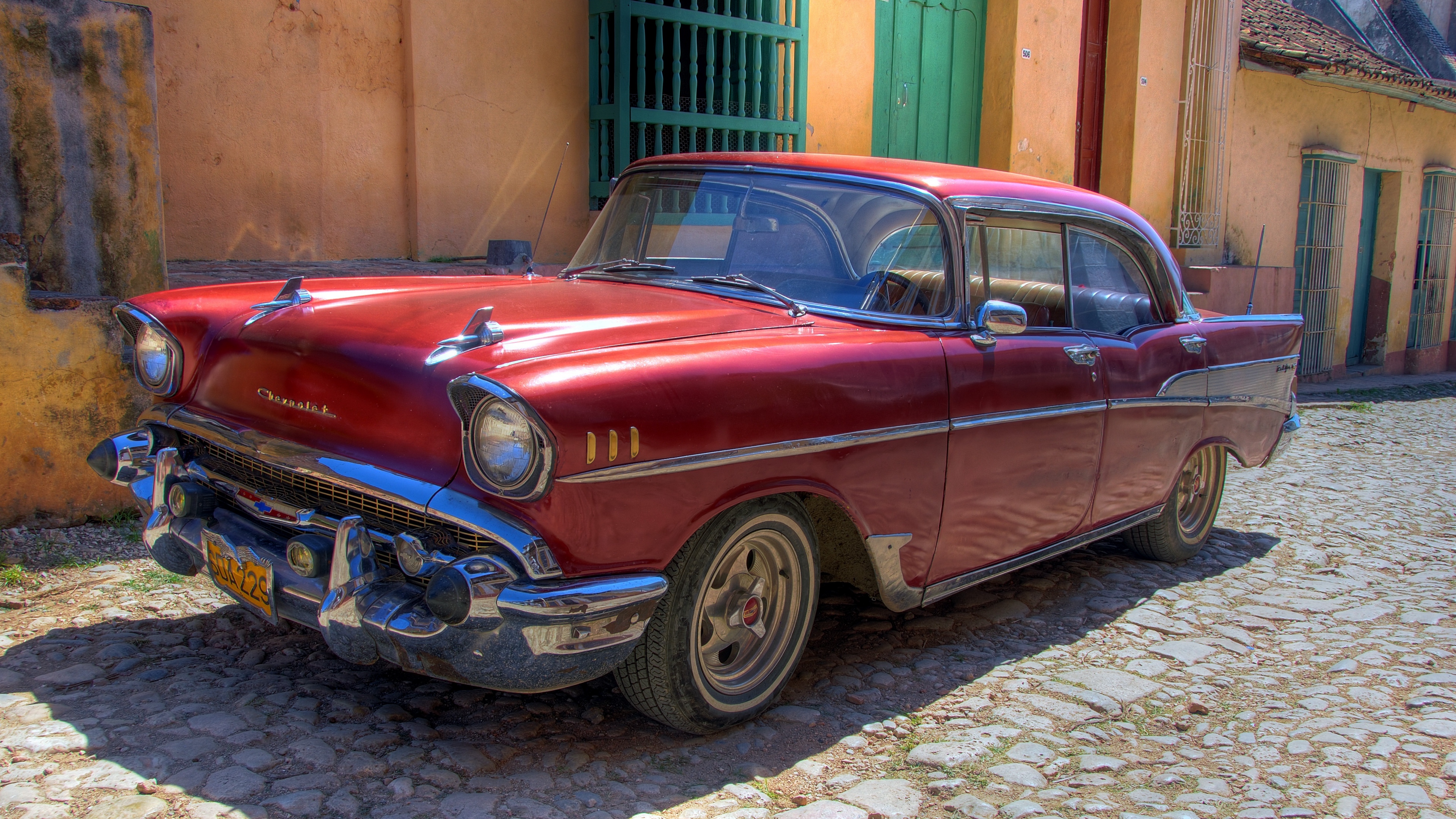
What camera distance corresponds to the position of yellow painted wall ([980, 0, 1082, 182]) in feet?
30.1

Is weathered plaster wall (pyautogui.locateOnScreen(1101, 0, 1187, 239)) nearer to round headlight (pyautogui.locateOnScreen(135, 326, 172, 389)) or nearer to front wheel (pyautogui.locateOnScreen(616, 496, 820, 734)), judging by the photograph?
front wheel (pyautogui.locateOnScreen(616, 496, 820, 734))

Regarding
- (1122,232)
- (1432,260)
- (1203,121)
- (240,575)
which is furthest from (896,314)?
(1432,260)

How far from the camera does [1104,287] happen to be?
4.02m

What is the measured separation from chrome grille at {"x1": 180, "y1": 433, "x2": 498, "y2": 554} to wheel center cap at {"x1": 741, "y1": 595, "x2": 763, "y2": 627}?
78cm

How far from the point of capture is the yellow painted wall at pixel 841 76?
7.79m

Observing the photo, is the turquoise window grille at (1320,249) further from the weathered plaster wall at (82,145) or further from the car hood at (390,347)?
the weathered plaster wall at (82,145)

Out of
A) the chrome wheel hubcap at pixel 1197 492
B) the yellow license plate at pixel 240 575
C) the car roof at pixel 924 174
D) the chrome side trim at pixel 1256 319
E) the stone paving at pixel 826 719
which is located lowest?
the stone paving at pixel 826 719

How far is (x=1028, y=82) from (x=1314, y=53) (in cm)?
441

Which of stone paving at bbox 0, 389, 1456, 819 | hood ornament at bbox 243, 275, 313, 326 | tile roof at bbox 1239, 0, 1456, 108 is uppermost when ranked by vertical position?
tile roof at bbox 1239, 0, 1456, 108

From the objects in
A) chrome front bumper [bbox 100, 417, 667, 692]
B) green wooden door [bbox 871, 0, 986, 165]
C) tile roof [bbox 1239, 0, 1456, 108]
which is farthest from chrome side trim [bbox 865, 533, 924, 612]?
tile roof [bbox 1239, 0, 1456, 108]

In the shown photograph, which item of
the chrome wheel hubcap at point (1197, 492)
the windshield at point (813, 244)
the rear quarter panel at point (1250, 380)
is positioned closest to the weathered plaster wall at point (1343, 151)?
the rear quarter panel at point (1250, 380)

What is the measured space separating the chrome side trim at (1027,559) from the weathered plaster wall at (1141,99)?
6.92 metres

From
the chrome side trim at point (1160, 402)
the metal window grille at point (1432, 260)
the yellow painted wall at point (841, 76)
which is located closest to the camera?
the chrome side trim at point (1160, 402)

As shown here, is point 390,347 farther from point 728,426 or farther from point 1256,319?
point 1256,319
